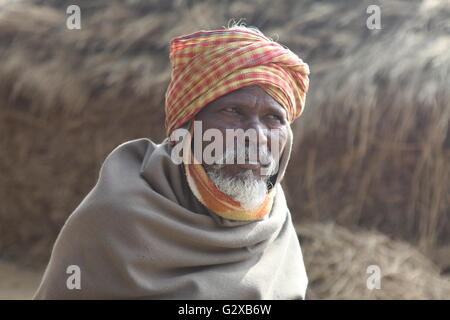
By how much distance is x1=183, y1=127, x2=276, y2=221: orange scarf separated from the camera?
2.31m

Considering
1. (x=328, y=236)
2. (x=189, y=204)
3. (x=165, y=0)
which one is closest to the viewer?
(x=189, y=204)

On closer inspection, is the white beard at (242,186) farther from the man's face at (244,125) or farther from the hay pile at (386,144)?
the hay pile at (386,144)

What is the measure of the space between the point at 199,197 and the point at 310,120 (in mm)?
2973

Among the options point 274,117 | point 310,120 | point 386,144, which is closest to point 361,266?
point 386,144

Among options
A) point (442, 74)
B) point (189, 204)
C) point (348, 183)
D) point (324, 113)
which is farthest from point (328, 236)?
point (189, 204)

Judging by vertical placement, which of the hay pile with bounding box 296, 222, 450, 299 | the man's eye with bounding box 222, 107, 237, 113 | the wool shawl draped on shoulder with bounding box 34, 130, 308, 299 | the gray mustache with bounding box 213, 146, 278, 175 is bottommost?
the hay pile with bounding box 296, 222, 450, 299

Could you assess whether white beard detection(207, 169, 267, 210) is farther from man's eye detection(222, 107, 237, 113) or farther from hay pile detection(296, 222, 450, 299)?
hay pile detection(296, 222, 450, 299)

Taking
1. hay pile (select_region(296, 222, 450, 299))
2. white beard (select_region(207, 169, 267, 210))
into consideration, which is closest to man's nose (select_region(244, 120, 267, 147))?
white beard (select_region(207, 169, 267, 210))

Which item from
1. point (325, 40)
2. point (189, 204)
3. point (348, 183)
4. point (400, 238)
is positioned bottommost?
point (400, 238)

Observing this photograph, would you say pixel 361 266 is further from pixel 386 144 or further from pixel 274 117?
pixel 274 117

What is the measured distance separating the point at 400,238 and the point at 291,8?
2411mm

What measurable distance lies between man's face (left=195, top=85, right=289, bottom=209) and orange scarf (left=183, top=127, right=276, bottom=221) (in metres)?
0.03

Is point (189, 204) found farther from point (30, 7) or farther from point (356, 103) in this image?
point (30, 7)

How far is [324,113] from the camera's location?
5152mm
